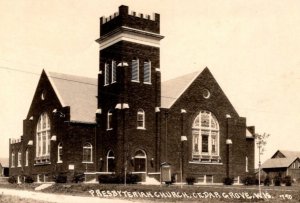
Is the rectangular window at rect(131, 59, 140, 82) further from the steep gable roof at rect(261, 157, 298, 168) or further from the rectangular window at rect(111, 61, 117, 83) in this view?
the steep gable roof at rect(261, 157, 298, 168)

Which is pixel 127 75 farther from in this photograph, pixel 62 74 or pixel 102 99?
pixel 62 74

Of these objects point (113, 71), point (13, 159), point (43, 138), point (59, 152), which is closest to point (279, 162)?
point (13, 159)

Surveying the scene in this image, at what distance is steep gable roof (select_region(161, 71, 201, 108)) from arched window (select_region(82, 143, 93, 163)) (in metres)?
8.00

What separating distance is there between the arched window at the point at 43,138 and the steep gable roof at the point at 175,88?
12.3m

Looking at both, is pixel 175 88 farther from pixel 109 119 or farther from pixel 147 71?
pixel 109 119

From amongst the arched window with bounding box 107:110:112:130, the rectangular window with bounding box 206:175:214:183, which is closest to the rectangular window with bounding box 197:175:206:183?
the rectangular window with bounding box 206:175:214:183

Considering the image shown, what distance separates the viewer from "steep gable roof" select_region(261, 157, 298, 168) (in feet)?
323

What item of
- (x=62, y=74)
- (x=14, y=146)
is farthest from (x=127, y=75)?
(x=14, y=146)

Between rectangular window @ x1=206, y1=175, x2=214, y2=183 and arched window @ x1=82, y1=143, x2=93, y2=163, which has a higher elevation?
arched window @ x1=82, y1=143, x2=93, y2=163

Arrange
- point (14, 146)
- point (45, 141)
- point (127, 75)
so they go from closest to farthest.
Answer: point (127, 75) < point (45, 141) < point (14, 146)

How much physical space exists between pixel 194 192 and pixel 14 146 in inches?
1520

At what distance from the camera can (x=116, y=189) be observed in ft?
112

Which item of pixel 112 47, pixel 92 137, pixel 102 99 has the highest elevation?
pixel 112 47

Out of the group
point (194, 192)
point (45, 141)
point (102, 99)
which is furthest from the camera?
point (45, 141)
